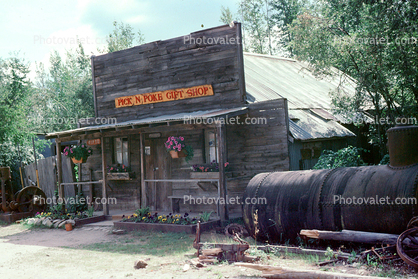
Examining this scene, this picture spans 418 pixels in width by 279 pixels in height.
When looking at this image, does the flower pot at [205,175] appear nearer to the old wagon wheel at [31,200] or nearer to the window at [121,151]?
the window at [121,151]

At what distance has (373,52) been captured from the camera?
1216 centimetres

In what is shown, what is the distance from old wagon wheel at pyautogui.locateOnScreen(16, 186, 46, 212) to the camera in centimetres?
1412

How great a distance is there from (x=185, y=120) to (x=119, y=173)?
4159 millimetres

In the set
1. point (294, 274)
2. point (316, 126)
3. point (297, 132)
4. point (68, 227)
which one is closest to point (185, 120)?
point (297, 132)

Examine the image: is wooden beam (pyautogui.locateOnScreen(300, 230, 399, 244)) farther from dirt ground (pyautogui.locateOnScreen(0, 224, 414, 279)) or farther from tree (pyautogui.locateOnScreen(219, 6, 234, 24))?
tree (pyautogui.locateOnScreen(219, 6, 234, 24))

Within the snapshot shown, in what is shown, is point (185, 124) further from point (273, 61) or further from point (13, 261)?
point (273, 61)

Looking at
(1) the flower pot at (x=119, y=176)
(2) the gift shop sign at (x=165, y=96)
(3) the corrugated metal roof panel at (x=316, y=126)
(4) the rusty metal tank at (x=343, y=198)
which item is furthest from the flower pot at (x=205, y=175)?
(1) the flower pot at (x=119, y=176)

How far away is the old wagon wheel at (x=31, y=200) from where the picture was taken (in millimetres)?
14119

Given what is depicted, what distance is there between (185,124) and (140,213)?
2696 millimetres

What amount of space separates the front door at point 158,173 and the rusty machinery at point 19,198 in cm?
410

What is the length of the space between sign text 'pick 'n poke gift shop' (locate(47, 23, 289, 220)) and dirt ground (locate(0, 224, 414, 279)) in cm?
202

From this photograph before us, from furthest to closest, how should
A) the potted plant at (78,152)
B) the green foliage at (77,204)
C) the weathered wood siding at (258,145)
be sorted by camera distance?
the potted plant at (78,152) < the green foliage at (77,204) < the weathered wood siding at (258,145)

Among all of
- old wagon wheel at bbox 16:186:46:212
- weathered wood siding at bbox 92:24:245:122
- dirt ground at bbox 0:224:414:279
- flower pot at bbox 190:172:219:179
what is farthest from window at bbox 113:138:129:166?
flower pot at bbox 190:172:219:179

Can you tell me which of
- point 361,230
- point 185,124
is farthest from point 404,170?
point 185,124
